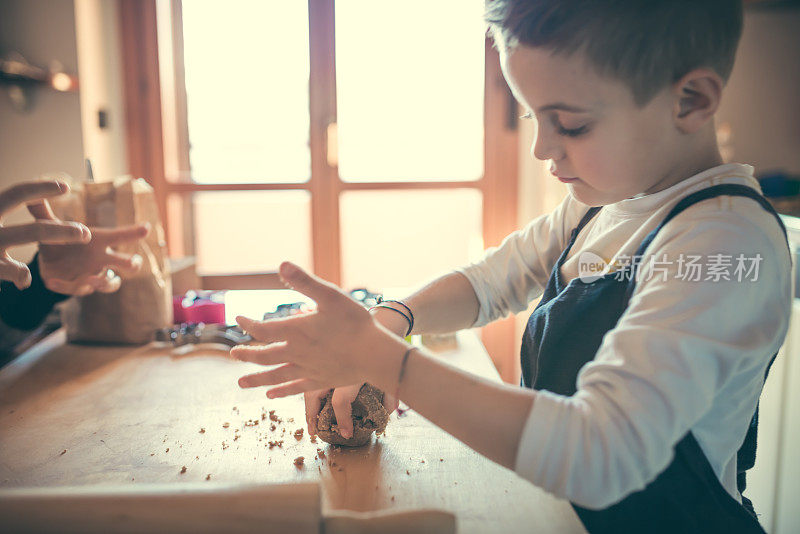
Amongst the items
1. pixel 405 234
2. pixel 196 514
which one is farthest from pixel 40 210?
pixel 405 234

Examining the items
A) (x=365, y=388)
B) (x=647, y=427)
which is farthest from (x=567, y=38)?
(x=365, y=388)

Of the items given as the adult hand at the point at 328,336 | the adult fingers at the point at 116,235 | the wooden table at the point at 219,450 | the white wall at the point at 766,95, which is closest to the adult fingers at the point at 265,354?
the adult hand at the point at 328,336

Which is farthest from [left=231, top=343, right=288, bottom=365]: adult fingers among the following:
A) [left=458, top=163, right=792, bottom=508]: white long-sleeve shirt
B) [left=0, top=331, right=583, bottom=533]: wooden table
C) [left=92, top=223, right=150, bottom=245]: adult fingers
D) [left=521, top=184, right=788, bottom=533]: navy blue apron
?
[left=92, top=223, right=150, bottom=245]: adult fingers

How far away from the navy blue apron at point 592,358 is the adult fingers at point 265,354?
370mm

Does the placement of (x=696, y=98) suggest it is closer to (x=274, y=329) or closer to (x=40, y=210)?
(x=274, y=329)

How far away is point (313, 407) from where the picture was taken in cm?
85

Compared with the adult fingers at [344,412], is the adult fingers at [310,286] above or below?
above

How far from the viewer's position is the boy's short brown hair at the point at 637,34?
629mm

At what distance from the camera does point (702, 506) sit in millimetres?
677

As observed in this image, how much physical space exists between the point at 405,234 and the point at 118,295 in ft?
5.09

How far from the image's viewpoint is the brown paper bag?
1.38 metres

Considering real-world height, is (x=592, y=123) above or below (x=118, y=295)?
above

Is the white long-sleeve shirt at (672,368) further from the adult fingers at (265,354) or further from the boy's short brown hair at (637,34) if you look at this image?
the adult fingers at (265,354)

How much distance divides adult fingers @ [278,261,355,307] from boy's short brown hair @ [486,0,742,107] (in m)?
0.35
